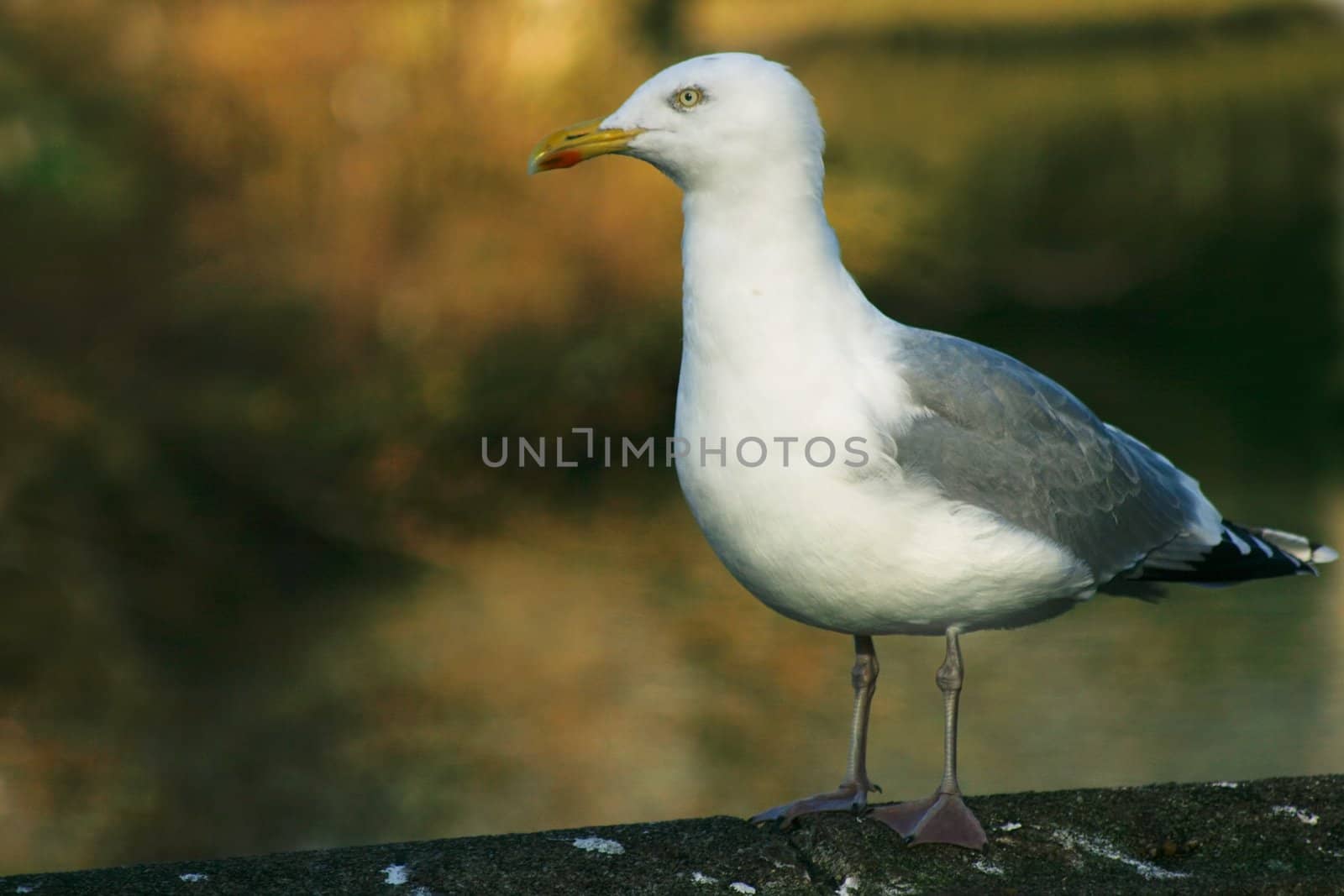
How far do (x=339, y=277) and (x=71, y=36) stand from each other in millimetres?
1915

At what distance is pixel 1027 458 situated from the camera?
291 centimetres

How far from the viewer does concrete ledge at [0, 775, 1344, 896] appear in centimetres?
243

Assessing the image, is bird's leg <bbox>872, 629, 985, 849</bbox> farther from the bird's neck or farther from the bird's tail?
the bird's tail

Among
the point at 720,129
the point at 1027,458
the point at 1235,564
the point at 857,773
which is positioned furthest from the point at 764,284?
the point at 1235,564

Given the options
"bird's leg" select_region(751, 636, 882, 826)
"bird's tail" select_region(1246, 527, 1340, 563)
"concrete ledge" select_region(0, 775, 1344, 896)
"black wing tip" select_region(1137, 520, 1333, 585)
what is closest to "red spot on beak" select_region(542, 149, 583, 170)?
"bird's leg" select_region(751, 636, 882, 826)

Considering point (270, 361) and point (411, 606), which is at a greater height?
point (270, 361)

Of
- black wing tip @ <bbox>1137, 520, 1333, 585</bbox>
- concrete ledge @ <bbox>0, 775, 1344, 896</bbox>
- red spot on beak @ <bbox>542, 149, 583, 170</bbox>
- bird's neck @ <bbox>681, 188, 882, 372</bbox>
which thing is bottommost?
concrete ledge @ <bbox>0, 775, 1344, 896</bbox>

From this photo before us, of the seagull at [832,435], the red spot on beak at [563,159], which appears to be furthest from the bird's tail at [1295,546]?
the red spot on beak at [563,159]

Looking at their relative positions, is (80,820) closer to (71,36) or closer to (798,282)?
(798,282)

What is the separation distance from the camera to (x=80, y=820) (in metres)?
5.29

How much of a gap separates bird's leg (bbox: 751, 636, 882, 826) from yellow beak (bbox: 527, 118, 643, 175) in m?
0.98

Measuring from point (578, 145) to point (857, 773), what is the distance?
3.95ft

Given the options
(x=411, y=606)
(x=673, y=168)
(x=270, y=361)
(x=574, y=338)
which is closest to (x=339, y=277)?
(x=270, y=361)

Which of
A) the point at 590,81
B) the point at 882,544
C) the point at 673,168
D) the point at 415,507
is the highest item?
the point at 590,81
